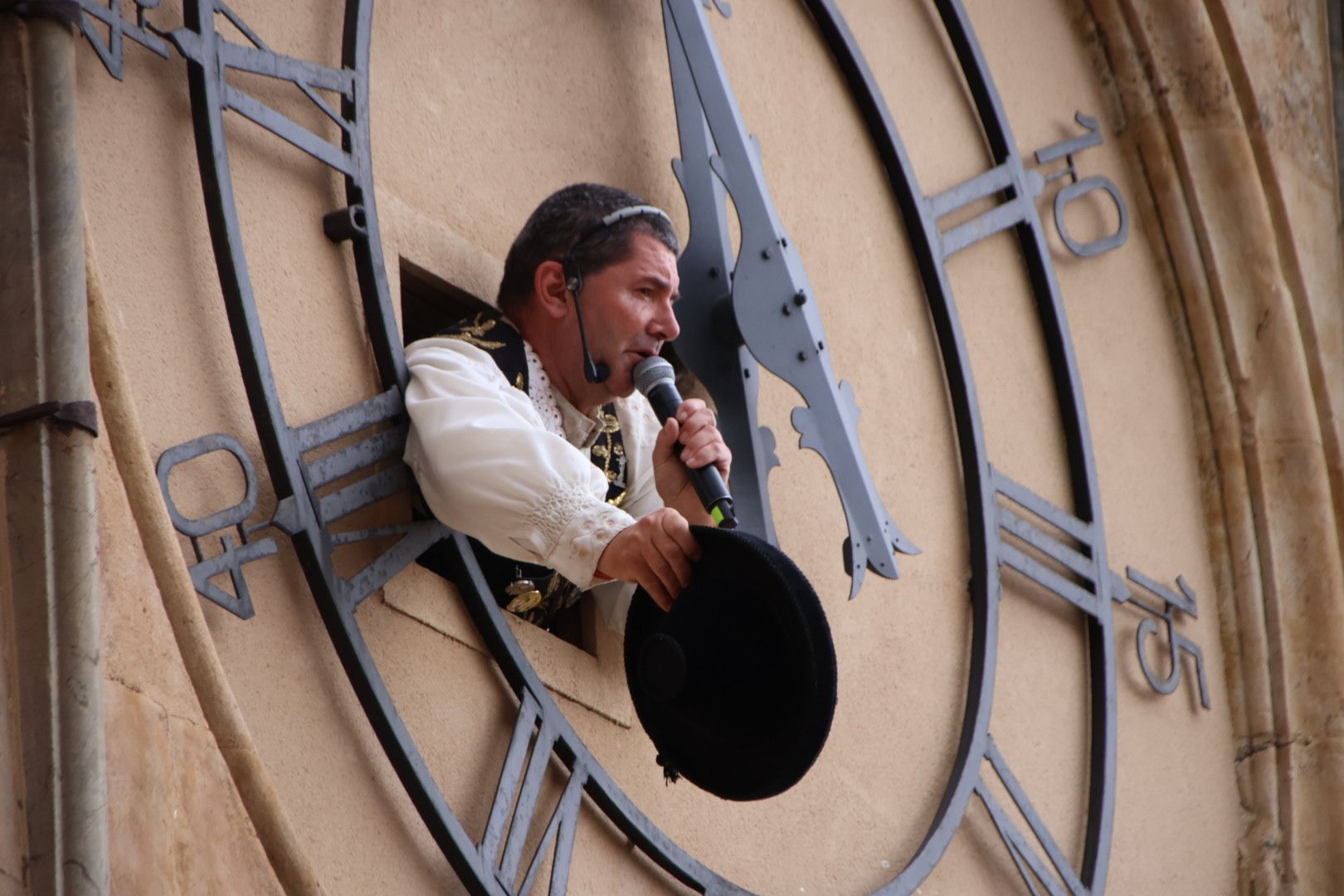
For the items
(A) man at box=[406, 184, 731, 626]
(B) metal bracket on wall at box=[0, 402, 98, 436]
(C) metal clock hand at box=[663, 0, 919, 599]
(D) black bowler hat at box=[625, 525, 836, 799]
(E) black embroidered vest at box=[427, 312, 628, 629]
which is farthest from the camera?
(C) metal clock hand at box=[663, 0, 919, 599]

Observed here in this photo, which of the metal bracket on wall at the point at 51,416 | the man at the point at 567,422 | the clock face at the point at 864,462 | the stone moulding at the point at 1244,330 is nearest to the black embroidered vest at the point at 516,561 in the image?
the man at the point at 567,422

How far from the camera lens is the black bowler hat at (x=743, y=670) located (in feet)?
6.97

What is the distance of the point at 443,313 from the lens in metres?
2.78

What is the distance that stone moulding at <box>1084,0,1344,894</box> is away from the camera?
371 cm

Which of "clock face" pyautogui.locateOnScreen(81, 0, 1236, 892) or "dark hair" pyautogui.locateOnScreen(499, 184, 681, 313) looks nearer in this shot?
"clock face" pyautogui.locateOnScreen(81, 0, 1236, 892)

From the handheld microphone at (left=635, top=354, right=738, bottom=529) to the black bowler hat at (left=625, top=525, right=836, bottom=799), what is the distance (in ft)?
0.14

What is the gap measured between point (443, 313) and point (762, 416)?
18.7 inches

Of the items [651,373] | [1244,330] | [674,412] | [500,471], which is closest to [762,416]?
[651,373]

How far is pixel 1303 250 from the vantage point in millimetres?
3963

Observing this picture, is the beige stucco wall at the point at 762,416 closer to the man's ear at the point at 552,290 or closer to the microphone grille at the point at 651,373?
the man's ear at the point at 552,290

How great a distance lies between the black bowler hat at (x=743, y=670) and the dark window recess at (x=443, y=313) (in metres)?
Answer: 0.43

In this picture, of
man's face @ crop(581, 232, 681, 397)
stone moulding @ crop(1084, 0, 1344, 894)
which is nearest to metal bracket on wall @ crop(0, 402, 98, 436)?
man's face @ crop(581, 232, 681, 397)

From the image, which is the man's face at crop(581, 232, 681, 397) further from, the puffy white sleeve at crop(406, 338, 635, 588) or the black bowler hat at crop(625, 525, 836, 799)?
the black bowler hat at crop(625, 525, 836, 799)

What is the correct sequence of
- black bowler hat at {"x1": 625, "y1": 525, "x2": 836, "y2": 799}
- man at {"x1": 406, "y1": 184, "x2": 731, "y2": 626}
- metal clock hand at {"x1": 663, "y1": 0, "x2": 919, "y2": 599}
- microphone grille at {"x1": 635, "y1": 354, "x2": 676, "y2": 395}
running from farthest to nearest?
metal clock hand at {"x1": 663, "y1": 0, "x2": 919, "y2": 599}, microphone grille at {"x1": 635, "y1": 354, "x2": 676, "y2": 395}, man at {"x1": 406, "y1": 184, "x2": 731, "y2": 626}, black bowler hat at {"x1": 625, "y1": 525, "x2": 836, "y2": 799}
